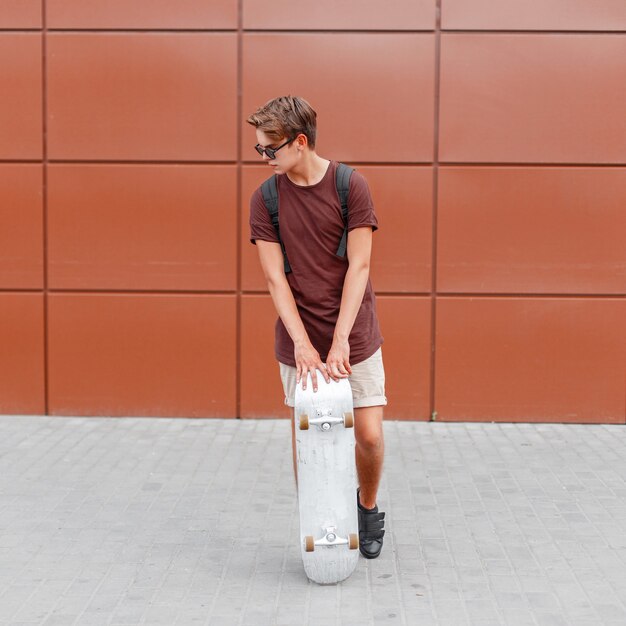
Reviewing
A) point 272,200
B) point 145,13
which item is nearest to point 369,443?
point 272,200

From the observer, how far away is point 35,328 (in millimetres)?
7297

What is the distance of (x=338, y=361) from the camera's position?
13.9 ft

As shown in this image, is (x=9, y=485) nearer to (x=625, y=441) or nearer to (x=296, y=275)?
(x=296, y=275)

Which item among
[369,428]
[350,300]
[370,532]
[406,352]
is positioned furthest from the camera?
[406,352]

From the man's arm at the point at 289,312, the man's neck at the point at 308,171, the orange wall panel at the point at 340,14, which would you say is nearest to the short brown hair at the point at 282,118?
the man's neck at the point at 308,171

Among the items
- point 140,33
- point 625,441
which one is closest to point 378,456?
point 625,441

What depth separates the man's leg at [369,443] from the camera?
4441 millimetres

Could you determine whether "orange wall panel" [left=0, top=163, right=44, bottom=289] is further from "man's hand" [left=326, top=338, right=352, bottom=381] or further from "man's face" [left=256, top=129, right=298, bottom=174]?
"man's hand" [left=326, top=338, right=352, bottom=381]

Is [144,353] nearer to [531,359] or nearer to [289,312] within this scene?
[531,359]

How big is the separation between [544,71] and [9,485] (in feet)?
14.6

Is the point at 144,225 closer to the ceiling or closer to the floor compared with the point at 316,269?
closer to the ceiling

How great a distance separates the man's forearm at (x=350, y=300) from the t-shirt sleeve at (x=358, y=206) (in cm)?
19

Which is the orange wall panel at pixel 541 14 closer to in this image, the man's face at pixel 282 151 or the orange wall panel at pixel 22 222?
the orange wall panel at pixel 22 222

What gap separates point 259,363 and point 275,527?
92.3 inches
